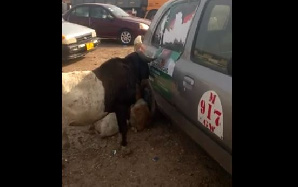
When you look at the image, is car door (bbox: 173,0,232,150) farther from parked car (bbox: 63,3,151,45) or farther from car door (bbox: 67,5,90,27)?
car door (bbox: 67,5,90,27)

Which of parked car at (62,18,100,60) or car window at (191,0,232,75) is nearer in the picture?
car window at (191,0,232,75)

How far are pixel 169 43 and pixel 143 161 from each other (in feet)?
4.95

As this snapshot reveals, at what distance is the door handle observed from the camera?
114 inches

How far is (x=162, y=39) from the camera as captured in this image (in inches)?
159

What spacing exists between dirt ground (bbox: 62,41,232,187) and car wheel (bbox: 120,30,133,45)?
7.80 m

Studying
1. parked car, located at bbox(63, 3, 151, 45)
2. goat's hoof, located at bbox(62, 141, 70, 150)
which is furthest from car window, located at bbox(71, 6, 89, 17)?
goat's hoof, located at bbox(62, 141, 70, 150)

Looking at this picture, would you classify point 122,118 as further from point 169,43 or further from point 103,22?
point 103,22

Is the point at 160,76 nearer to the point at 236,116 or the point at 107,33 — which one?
the point at 236,116

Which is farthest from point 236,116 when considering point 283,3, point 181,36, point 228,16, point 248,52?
point 181,36

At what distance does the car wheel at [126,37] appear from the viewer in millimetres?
12055

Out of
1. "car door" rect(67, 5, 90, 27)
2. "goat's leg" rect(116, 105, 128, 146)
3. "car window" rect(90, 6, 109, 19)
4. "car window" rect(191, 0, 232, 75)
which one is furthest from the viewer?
"car door" rect(67, 5, 90, 27)

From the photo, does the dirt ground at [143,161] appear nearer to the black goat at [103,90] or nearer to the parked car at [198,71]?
the black goat at [103,90]

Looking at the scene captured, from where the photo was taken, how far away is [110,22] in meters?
12.2

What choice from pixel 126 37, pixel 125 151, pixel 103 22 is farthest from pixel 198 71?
pixel 103 22
